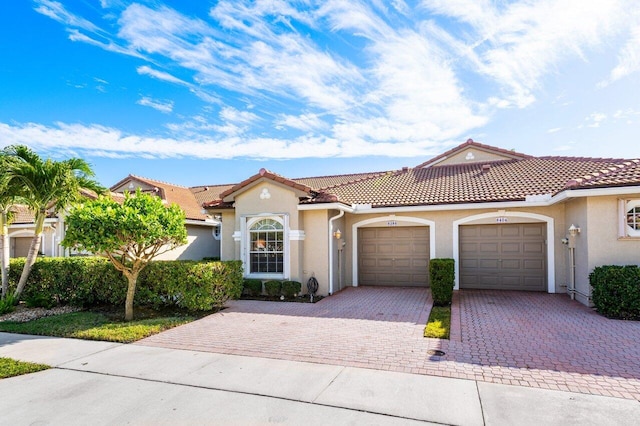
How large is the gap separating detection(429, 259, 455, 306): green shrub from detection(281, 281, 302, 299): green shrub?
14.6 feet

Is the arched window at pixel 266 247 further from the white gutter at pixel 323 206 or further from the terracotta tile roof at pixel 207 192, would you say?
the terracotta tile roof at pixel 207 192

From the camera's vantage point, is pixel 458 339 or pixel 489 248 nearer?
pixel 458 339

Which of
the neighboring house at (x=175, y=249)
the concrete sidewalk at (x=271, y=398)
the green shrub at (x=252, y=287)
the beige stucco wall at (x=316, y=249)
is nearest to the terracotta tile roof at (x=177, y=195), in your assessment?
the neighboring house at (x=175, y=249)

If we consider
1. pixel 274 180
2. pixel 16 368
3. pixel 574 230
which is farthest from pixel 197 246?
pixel 574 230

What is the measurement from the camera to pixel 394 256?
14000mm

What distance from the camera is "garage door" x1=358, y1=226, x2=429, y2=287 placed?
13.6 meters

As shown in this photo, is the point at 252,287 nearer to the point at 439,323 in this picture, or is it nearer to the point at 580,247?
the point at 439,323

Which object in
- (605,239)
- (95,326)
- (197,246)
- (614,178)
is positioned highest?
(614,178)

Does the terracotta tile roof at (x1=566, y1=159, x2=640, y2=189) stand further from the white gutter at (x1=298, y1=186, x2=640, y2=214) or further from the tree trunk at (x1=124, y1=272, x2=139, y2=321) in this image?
the tree trunk at (x1=124, y1=272, x2=139, y2=321)

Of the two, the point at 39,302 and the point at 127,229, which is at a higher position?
the point at 127,229

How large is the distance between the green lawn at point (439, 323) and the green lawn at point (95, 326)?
615cm

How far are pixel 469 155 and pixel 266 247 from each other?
13.5 meters

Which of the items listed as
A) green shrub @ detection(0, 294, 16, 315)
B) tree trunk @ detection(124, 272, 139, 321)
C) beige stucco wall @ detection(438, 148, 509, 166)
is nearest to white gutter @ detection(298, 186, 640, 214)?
tree trunk @ detection(124, 272, 139, 321)

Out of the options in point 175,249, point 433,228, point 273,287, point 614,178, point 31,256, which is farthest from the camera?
point 175,249
